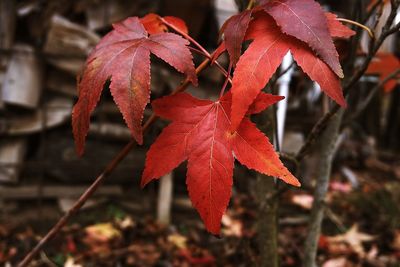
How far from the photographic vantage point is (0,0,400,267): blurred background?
7.18 feet

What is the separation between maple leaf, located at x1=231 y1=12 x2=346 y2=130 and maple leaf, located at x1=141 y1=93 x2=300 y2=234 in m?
0.06

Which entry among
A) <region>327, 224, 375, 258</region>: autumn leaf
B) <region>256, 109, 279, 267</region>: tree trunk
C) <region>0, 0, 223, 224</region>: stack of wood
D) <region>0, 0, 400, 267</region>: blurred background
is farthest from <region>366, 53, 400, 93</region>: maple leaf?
<region>0, 0, 223, 224</region>: stack of wood

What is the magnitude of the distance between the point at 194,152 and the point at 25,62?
2.09 m

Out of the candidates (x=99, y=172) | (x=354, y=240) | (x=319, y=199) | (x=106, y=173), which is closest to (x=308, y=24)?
(x=106, y=173)

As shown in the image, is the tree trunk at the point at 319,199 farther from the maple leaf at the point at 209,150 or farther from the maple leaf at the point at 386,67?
the maple leaf at the point at 209,150

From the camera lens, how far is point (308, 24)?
2.04 ft

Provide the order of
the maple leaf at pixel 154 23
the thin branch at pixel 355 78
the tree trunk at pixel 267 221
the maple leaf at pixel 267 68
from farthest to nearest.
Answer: the tree trunk at pixel 267 221
the maple leaf at pixel 154 23
the thin branch at pixel 355 78
the maple leaf at pixel 267 68

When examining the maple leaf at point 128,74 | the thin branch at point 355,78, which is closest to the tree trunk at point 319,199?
the thin branch at point 355,78

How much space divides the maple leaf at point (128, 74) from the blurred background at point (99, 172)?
4.90 ft

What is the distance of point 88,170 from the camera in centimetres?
255

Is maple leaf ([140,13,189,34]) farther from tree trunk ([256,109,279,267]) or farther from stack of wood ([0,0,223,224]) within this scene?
stack of wood ([0,0,223,224])

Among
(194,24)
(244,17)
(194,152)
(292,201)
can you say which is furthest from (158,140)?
(292,201)

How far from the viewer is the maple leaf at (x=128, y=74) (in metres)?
0.62

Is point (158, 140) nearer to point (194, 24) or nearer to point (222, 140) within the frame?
point (222, 140)
